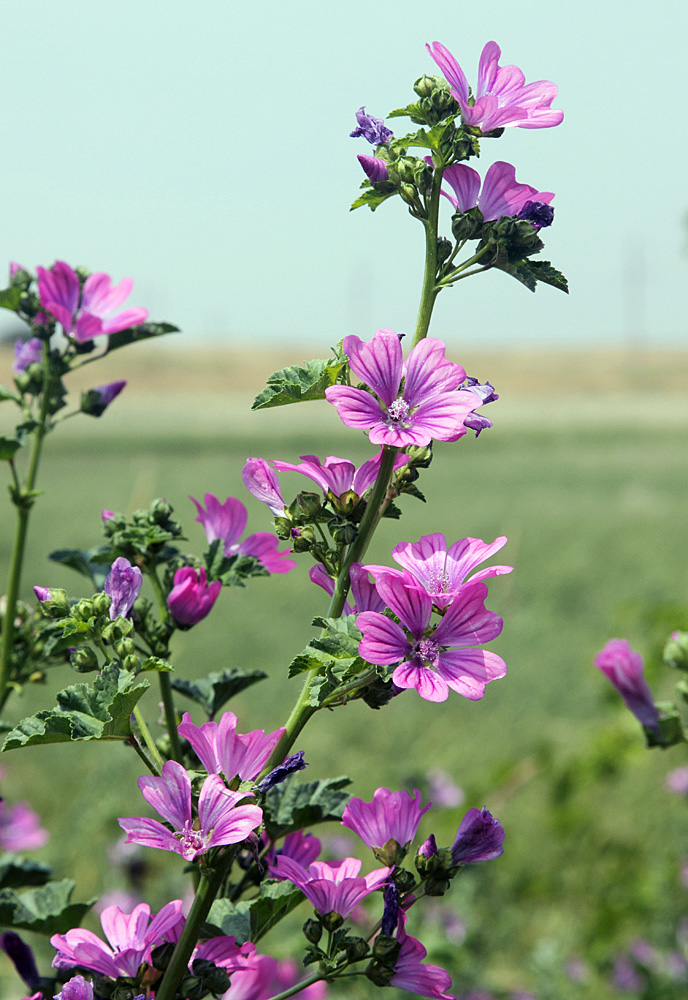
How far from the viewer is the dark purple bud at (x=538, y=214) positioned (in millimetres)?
838

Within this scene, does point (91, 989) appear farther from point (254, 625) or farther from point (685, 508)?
point (685, 508)

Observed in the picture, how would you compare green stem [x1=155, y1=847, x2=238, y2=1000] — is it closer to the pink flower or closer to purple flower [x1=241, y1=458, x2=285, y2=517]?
purple flower [x1=241, y1=458, x2=285, y2=517]

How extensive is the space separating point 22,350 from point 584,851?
3816mm

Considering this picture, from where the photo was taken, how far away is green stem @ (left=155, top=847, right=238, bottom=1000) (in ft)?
2.27

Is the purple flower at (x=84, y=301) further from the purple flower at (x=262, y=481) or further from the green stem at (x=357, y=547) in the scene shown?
the green stem at (x=357, y=547)

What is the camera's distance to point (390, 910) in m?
0.76

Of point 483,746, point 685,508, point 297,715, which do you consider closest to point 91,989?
point 297,715

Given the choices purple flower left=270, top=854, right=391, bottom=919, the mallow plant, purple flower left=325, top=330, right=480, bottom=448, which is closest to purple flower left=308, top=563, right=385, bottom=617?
the mallow plant

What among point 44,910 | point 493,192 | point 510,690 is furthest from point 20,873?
point 510,690

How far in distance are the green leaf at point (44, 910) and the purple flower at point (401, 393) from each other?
60cm

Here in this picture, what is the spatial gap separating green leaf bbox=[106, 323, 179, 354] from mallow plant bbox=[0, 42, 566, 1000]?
41cm

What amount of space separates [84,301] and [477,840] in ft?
2.90

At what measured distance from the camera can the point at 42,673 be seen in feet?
4.02

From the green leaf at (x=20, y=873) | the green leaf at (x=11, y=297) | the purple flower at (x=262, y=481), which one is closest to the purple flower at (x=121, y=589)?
the purple flower at (x=262, y=481)
